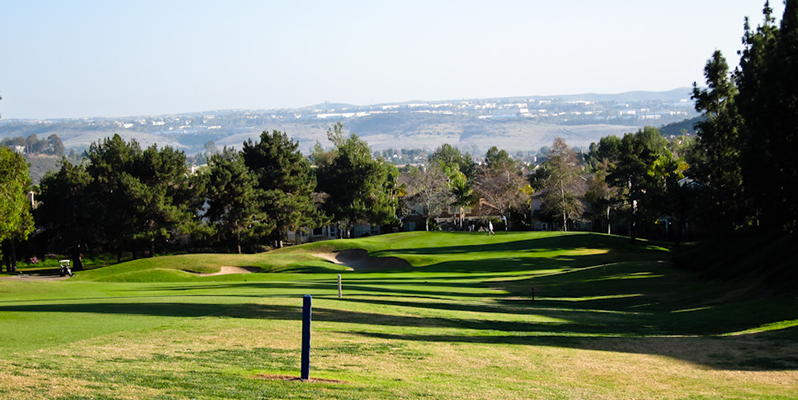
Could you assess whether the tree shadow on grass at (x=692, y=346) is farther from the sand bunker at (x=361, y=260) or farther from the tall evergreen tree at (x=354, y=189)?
the tall evergreen tree at (x=354, y=189)

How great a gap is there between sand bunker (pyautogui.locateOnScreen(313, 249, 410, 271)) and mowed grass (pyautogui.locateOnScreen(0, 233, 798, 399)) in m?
21.3

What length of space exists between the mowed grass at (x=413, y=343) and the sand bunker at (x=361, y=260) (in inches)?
840

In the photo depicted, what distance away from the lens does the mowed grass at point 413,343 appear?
37.7 ft

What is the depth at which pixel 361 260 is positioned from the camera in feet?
199

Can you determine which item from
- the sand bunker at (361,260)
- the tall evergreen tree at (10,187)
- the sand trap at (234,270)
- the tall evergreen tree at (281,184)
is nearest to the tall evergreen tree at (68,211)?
the tall evergreen tree at (281,184)

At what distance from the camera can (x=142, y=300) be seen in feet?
80.0

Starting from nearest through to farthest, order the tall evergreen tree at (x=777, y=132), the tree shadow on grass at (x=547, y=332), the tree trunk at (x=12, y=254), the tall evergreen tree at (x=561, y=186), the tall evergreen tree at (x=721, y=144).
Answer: the tree shadow on grass at (x=547, y=332) < the tall evergreen tree at (x=777, y=132) < the tall evergreen tree at (x=721, y=144) < the tree trunk at (x=12, y=254) < the tall evergreen tree at (x=561, y=186)

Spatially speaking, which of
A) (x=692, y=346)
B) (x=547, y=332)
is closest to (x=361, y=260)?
(x=547, y=332)

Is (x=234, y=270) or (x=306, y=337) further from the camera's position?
(x=234, y=270)

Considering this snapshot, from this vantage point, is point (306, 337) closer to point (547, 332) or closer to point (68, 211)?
point (547, 332)

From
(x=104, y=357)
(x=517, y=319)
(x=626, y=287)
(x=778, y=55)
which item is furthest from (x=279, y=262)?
(x=104, y=357)

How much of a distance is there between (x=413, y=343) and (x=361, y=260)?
43646 millimetres

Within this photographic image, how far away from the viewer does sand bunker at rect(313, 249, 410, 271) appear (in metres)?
57.2

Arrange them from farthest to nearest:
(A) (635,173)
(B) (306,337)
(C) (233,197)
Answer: (A) (635,173)
(C) (233,197)
(B) (306,337)
